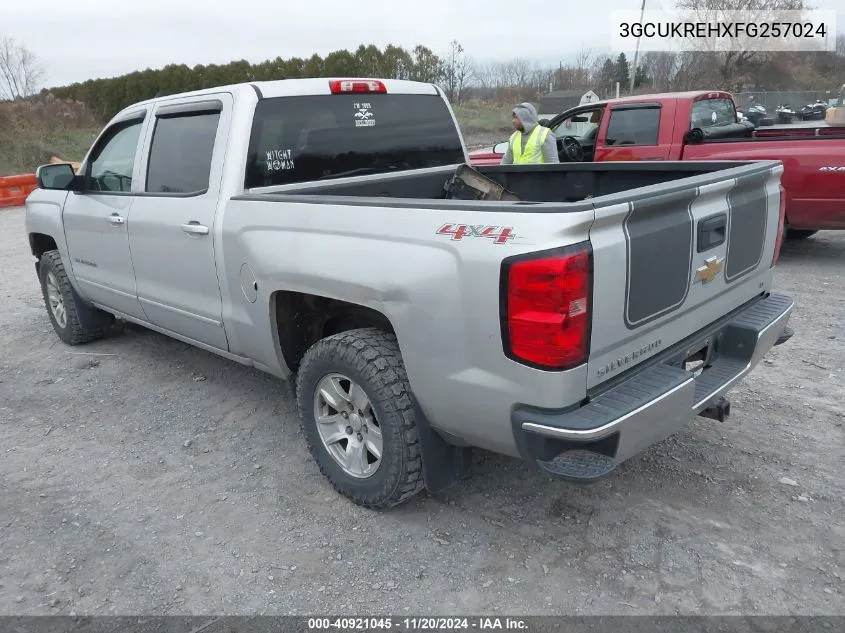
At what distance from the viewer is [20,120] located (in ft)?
83.8

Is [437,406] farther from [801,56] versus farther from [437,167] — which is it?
[801,56]

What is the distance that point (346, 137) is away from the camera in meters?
4.11

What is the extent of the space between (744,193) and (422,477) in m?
1.93

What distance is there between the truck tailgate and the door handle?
2.22 metres

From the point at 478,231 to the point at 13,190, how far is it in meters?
18.0

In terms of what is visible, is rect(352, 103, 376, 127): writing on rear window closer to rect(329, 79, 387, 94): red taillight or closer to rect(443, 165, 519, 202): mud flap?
rect(329, 79, 387, 94): red taillight

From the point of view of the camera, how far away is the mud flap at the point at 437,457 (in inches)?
115

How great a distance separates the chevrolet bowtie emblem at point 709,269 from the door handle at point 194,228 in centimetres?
245

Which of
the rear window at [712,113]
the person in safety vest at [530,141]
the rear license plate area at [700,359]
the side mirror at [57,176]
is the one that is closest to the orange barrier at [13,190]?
the side mirror at [57,176]

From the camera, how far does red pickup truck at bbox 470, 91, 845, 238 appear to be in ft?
22.5

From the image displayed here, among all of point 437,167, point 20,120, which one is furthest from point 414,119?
point 20,120

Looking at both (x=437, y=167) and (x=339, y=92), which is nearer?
(x=339, y=92)

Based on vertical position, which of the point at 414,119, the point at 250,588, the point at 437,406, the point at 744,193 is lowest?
the point at 250,588

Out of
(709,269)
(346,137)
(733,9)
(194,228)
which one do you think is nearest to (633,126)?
(346,137)
